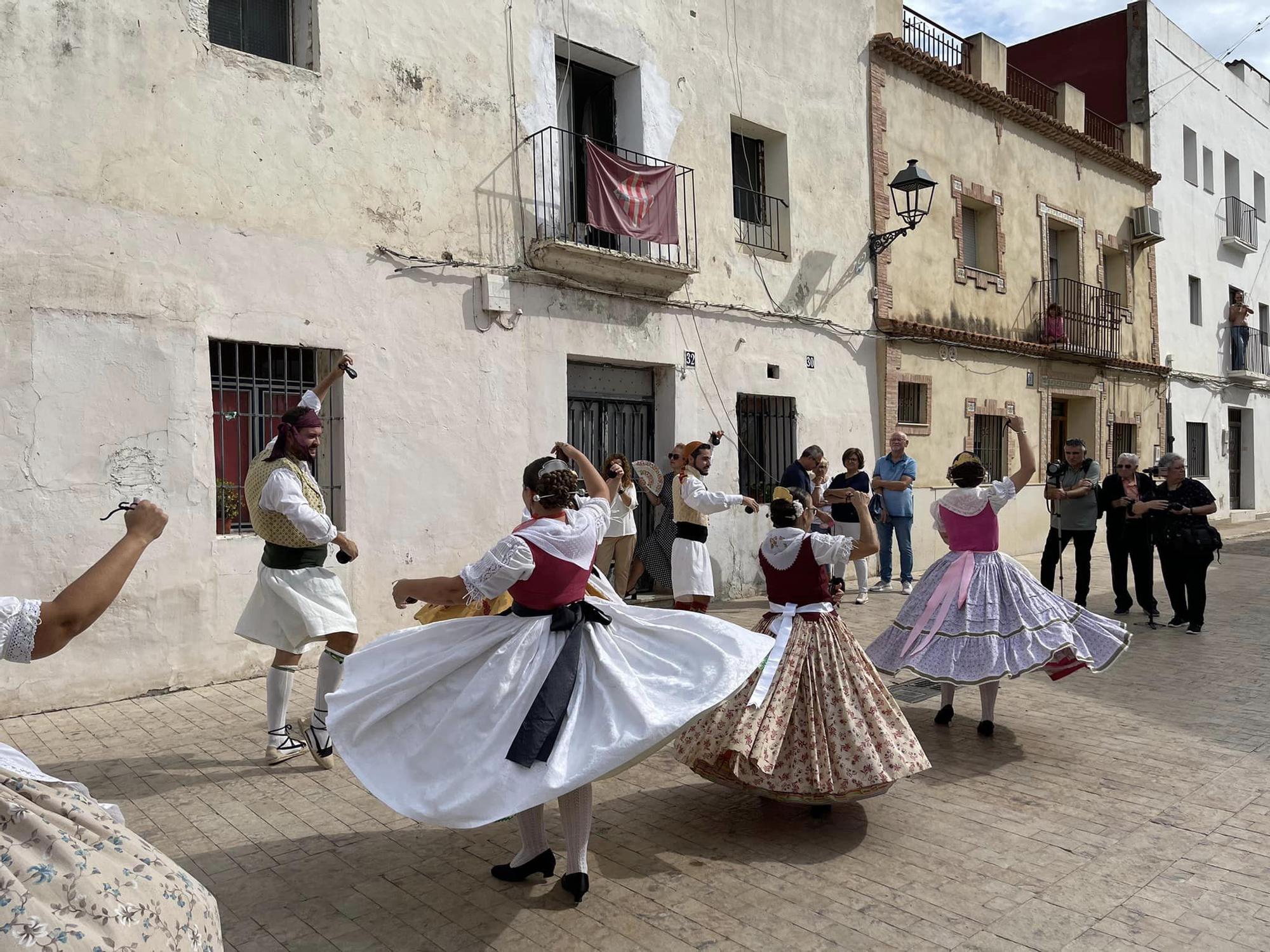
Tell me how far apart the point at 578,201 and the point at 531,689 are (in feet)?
27.5

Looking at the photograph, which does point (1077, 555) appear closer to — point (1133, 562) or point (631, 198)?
point (1133, 562)

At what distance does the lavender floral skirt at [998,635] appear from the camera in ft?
18.6

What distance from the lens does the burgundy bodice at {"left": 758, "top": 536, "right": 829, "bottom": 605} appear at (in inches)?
188

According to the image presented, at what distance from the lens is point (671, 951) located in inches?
132

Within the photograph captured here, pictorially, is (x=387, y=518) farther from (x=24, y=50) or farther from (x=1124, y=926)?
(x=1124, y=926)

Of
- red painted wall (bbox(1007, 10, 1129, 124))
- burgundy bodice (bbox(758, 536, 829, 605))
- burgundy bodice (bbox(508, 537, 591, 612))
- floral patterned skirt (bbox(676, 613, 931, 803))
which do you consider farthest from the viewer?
red painted wall (bbox(1007, 10, 1129, 124))

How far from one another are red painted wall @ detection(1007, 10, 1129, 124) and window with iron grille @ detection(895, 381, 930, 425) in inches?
450

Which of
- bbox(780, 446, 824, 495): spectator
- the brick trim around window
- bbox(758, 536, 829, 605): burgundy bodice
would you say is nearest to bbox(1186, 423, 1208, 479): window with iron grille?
the brick trim around window

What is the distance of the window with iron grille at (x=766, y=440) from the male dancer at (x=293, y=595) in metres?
7.62

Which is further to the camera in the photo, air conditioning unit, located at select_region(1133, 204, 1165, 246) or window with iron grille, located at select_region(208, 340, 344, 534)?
air conditioning unit, located at select_region(1133, 204, 1165, 246)

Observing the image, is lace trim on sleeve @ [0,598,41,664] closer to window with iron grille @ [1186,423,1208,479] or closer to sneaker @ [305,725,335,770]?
sneaker @ [305,725,335,770]

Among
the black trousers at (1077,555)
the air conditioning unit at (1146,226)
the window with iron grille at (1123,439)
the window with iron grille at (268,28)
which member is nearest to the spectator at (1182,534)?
the black trousers at (1077,555)

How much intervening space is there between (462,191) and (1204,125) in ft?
72.0

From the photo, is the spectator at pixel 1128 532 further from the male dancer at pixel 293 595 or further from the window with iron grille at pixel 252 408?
the male dancer at pixel 293 595
